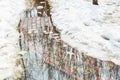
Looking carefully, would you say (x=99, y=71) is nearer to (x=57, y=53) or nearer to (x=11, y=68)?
(x=57, y=53)

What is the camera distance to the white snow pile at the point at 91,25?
7902 mm

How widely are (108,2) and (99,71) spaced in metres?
6.42

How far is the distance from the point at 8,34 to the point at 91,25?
2698 mm

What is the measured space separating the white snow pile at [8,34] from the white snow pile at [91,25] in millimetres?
1323

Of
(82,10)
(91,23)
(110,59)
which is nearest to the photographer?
(110,59)

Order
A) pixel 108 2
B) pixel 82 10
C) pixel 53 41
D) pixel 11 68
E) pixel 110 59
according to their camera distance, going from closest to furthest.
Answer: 1. pixel 11 68
2. pixel 110 59
3. pixel 53 41
4. pixel 82 10
5. pixel 108 2

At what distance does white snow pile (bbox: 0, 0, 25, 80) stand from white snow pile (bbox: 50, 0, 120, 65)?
1.32m

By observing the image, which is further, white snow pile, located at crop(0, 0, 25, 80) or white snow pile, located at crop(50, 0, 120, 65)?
white snow pile, located at crop(50, 0, 120, 65)

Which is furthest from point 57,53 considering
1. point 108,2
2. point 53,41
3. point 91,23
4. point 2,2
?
point 108,2

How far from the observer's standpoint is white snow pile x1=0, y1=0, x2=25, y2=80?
6.58 m

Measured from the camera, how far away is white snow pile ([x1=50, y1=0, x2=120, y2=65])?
7902 millimetres

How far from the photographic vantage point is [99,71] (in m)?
6.58

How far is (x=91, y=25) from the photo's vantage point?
9531 mm

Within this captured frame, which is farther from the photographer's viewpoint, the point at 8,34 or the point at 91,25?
the point at 91,25
